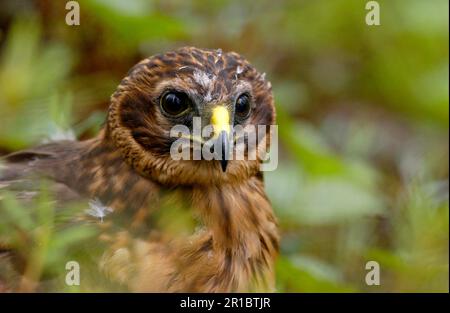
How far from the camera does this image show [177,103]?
12.8 feet

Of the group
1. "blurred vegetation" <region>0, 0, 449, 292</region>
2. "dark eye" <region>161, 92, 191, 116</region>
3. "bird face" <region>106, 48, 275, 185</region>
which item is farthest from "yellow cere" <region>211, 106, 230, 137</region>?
"blurred vegetation" <region>0, 0, 449, 292</region>

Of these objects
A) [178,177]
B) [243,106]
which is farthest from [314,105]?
[178,177]

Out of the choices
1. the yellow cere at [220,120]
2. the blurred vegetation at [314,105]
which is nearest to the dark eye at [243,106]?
the yellow cere at [220,120]

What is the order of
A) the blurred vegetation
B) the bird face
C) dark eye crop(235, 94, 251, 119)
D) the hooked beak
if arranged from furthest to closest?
the blurred vegetation, dark eye crop(235, 94, 251, 119), the bird face, the hooked beak

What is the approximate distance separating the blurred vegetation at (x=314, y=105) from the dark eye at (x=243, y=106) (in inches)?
32.1

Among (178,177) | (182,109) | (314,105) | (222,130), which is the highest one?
(314,105)

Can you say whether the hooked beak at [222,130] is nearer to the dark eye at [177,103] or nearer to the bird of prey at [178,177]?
the bird of prey at [178,177]

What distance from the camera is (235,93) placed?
394 centimetres

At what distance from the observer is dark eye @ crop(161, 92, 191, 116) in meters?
3.90

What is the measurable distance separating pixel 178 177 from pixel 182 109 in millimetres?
264

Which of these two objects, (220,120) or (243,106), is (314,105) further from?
(220,120)

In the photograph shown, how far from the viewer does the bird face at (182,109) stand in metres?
3.88

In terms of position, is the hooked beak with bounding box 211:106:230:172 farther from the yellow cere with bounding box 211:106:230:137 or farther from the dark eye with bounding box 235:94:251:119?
the dark eye with bounding box 235:94:251:119
